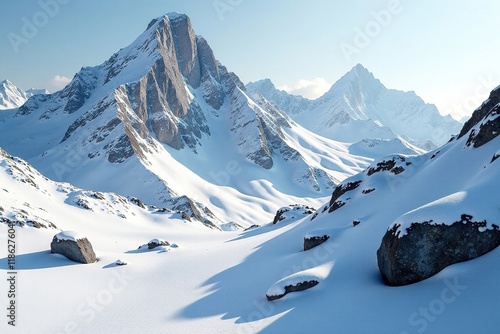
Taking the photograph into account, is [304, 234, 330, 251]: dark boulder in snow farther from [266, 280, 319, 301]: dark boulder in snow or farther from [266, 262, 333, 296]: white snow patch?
[266, 280, 319, 301]: dark boulder in snow

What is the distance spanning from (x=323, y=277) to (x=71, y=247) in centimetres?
1742

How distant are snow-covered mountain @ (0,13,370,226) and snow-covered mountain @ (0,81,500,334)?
2575 inches

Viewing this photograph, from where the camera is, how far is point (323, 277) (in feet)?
43.9

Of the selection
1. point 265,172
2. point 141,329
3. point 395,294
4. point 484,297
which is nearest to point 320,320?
point 395,294

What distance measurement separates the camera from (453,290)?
933cm

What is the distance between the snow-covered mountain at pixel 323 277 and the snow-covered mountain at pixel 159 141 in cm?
6540

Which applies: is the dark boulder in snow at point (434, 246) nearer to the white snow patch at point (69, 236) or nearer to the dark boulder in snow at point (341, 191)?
the dark boulder in snow at point (341, 191)

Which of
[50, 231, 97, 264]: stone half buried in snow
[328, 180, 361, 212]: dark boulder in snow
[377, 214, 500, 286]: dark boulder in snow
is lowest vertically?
[328, 180, 361, 212]: dark boulder in snow

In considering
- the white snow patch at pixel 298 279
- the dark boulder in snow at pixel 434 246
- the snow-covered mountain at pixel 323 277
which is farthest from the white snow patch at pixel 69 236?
the dark boulder in snow at pixel 434 246

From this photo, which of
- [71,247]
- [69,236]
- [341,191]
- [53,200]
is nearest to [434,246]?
[341,191]

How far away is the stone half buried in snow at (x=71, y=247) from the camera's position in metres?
21.9

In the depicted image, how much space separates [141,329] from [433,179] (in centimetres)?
1592

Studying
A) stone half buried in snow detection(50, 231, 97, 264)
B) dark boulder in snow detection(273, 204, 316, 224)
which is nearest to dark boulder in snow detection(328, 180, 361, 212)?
stone half buried in snow detection(50, 231, 97, 264)

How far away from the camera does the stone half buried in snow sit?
21.9m
